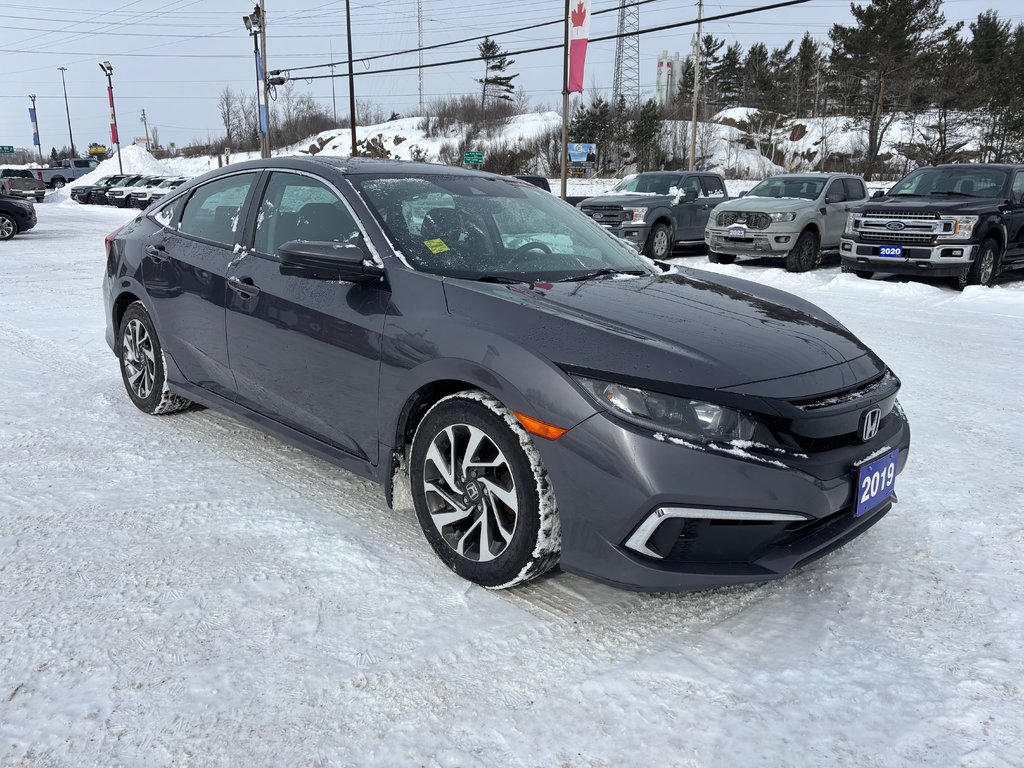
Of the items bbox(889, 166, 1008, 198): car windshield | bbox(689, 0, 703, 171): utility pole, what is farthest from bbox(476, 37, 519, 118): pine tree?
bbox(889, 166, 1008, 198): car windshield

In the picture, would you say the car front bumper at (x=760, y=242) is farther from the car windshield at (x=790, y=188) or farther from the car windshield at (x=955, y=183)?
the car windshield at (x=955, y=183)

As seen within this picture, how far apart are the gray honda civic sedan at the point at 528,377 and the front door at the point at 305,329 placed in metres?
0.01

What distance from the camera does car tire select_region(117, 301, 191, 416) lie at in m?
4.55

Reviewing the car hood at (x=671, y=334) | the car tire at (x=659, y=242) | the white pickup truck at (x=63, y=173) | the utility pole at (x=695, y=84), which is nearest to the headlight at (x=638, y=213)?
the car tire at (x=659, y=242)

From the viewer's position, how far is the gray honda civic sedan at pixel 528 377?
2.39 metres

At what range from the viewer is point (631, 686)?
90.7 inches

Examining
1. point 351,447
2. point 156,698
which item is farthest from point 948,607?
point 156,698

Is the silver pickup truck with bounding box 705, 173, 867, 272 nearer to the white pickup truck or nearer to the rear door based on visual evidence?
the rear door

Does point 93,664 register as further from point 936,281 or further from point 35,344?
point 936,281

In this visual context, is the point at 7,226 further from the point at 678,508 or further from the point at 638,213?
the point at 678,508

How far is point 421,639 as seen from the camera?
8.27 feet

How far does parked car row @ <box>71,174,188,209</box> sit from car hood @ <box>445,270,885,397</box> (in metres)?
30.8

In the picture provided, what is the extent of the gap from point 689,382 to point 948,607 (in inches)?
51.7

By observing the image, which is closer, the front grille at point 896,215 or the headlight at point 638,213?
the front grille at point 896,215
